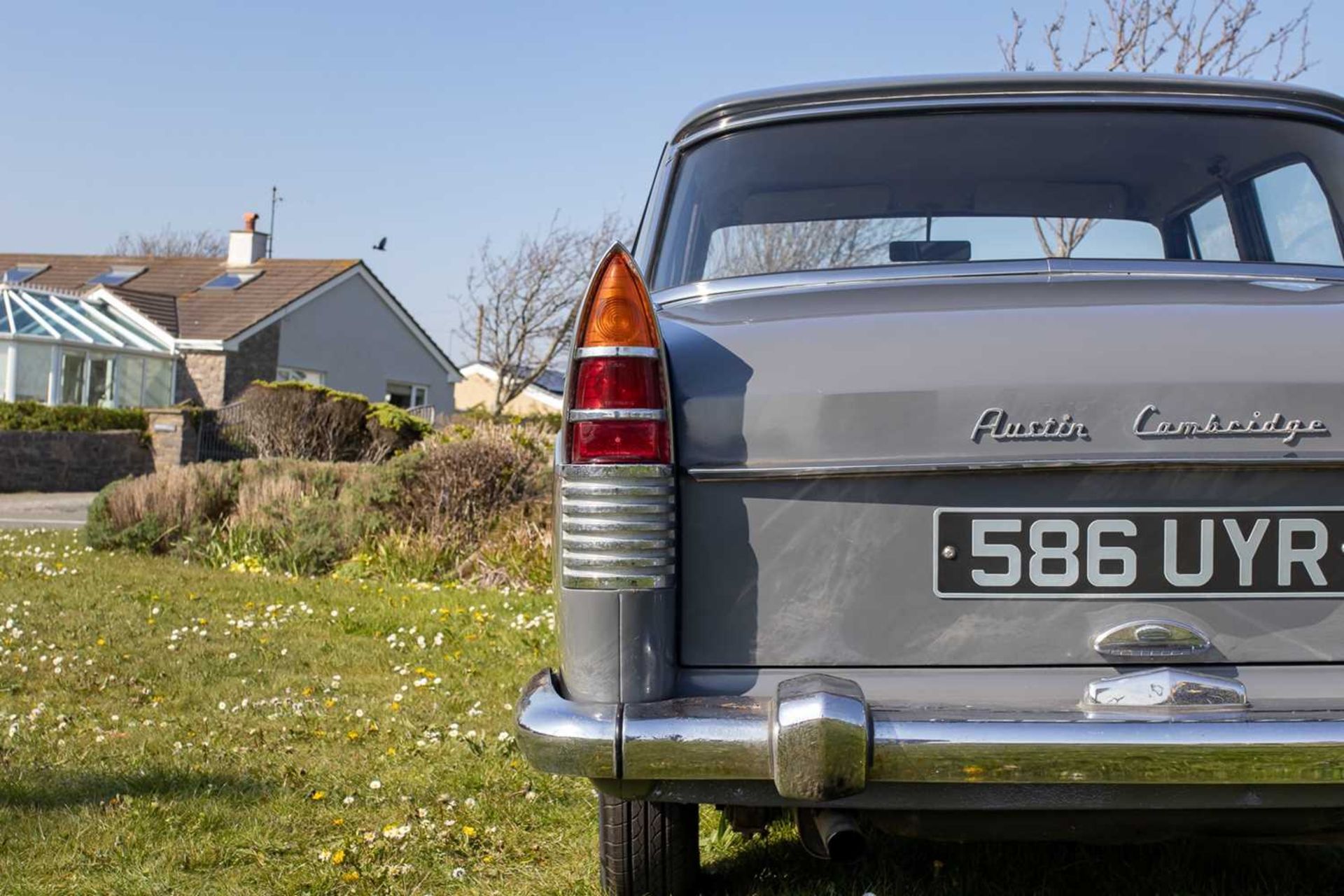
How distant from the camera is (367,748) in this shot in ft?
15.1

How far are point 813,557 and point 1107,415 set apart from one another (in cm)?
61

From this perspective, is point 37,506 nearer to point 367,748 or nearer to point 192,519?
point 192,519

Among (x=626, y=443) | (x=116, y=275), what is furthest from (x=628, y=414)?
(x=116, y=275)

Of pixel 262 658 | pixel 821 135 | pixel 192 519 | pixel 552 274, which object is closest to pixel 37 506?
pixel 192 519

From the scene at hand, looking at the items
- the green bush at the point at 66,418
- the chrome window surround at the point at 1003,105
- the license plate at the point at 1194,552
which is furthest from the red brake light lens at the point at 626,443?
the green bush at the point at 66,418

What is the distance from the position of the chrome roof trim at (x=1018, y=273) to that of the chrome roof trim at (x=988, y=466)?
0.56 m

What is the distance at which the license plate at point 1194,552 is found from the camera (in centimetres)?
231

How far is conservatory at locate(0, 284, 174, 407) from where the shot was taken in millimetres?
27422

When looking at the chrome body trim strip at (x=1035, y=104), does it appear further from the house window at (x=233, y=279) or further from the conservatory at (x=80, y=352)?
the house window at (x=233, y=279)

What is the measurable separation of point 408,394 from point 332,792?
33969mm

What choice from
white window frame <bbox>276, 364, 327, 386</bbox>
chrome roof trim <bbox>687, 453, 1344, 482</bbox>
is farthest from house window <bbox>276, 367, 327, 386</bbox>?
chrome roof trim <bbox>687, 453, 1344, 482</bbox>

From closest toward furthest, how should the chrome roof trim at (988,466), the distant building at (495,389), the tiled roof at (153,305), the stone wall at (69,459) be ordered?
the chrome roof trim at (988,466)
the stone wall at (69,459)
the tiled roof at (153,305)
the distant building at (495,389)

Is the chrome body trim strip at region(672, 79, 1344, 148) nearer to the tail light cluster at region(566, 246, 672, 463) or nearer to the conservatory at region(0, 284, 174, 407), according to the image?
the tail light cluster at region(566, 246, 672, 463)

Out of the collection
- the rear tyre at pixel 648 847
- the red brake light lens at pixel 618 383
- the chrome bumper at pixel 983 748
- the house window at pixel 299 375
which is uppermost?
the house window at pixel 299 375
